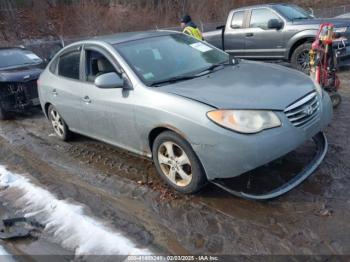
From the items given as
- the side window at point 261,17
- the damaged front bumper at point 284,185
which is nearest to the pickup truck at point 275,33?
the side window at point 261,17

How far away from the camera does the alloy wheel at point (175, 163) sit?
4.23 m

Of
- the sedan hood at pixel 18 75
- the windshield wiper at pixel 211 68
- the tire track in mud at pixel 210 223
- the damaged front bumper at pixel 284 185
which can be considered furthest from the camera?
the sedan hood at pixel 18 75

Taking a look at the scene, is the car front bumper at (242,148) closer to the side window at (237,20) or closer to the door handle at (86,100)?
the door handle at (86,100)

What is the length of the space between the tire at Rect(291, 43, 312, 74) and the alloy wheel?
19.4ft

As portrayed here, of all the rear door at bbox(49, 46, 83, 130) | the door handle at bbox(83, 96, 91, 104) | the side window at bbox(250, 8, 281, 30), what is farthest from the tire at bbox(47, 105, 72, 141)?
the side window at bbox(250, 8, 281, 30)

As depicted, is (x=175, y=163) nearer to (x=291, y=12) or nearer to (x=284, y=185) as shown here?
(x=284, y=185)

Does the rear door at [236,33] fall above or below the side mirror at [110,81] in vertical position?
below

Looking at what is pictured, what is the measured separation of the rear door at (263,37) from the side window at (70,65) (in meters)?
5.74

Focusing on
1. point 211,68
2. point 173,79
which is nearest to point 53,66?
point 173,79

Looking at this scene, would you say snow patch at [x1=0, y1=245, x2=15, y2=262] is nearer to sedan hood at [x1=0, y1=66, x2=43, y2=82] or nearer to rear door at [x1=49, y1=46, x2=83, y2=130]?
rear door at [x1=49, y1=46, x2=83, y2=130]

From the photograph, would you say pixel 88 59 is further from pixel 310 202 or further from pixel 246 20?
pixel 246 20

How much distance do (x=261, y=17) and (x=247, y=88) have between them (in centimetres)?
686

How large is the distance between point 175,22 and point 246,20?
2035 cm

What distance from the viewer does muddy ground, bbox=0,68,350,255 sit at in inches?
137
